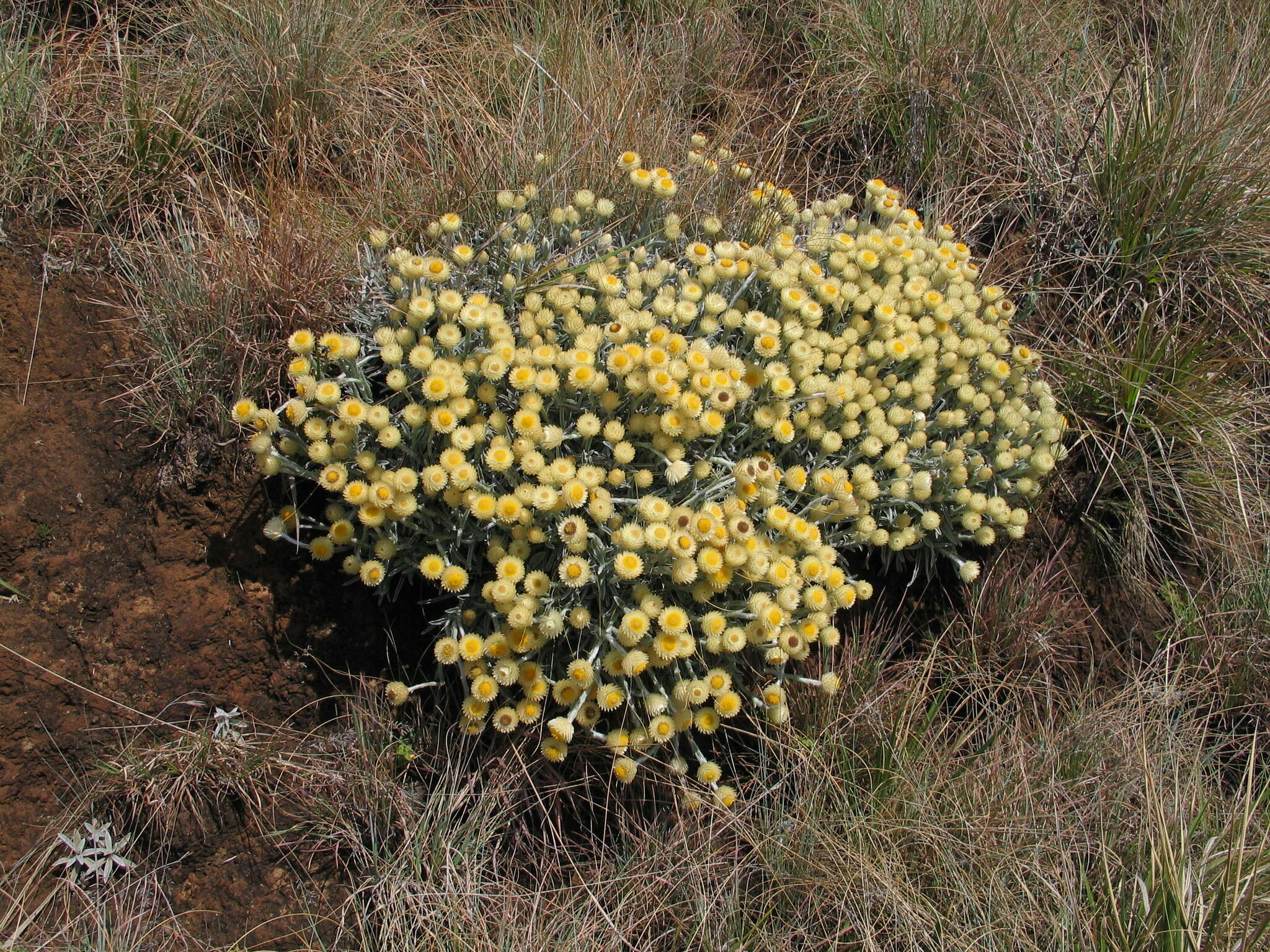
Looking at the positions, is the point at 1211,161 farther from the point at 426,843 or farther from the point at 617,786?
the point at 426,843

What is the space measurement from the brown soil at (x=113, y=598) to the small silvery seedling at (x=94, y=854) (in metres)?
0.10

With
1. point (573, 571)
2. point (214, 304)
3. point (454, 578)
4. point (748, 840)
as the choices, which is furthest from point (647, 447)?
point (214, 304)

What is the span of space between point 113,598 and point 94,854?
0.70 m

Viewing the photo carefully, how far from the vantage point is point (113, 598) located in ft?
8.20

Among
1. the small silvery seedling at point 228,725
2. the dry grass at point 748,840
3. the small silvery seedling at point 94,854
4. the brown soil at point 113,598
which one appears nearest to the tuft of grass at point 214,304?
the brown soil at point 113,598

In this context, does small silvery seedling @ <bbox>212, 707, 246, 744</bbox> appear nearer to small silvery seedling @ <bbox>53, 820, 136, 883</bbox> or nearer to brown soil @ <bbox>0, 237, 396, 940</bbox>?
brown soil @ <bbox>0, 237, 396, 940</bbox>

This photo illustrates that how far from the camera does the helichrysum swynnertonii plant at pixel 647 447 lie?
2.29m

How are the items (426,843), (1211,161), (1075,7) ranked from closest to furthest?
Answer: (426,843), (1211,161), (1075,7)

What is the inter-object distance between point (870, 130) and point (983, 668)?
97.3 inches

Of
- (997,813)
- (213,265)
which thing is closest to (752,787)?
(997,813)

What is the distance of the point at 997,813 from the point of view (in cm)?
246

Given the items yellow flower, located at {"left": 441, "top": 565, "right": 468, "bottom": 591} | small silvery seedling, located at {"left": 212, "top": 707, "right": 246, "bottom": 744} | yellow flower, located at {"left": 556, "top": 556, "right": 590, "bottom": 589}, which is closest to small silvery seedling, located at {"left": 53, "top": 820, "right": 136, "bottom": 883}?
small silvery seedling, located at {"left": 212, "top": 707, "right": 246, "bottom": 744}

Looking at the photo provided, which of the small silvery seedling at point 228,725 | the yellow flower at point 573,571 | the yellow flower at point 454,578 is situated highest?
the yellow flower at point 573,571

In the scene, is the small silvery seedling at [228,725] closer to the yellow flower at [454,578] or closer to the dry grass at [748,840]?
the dry grass at [748,840]
